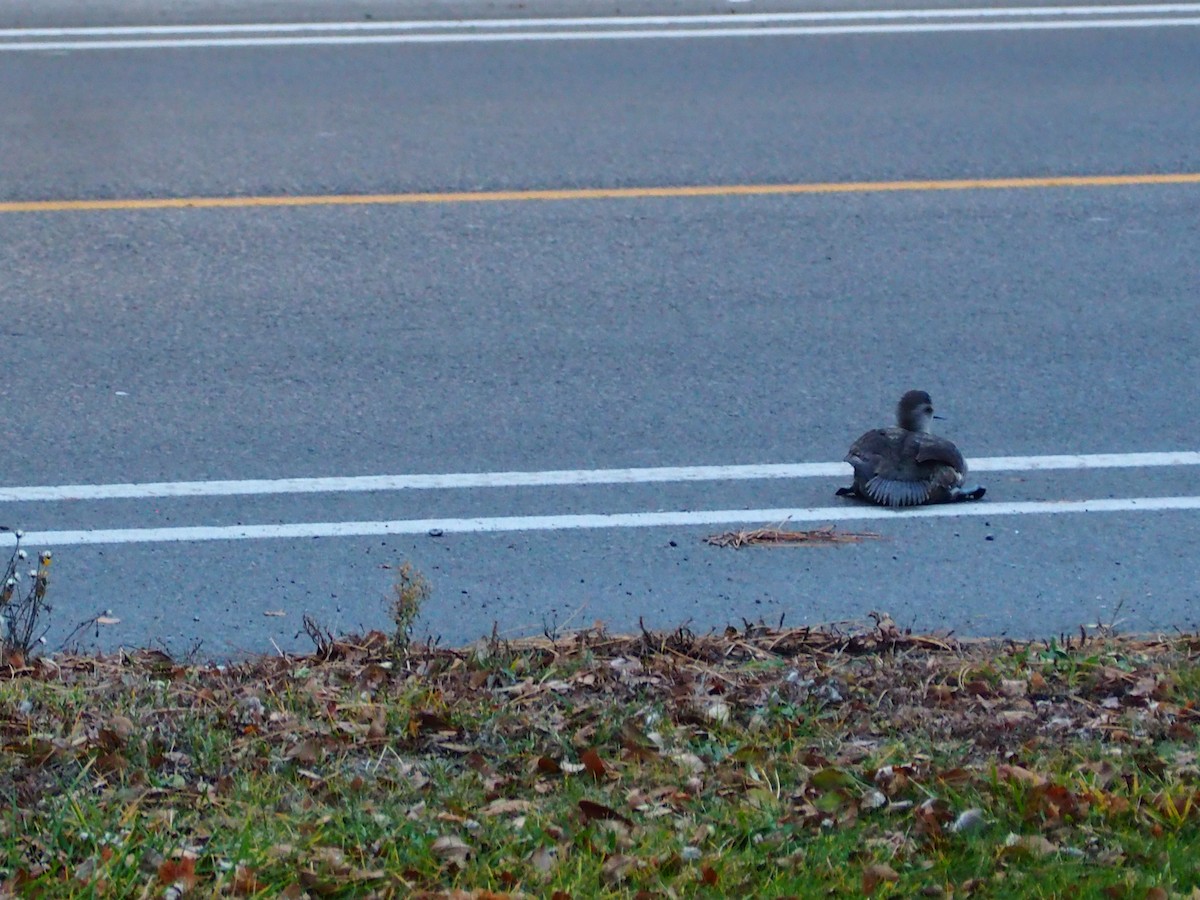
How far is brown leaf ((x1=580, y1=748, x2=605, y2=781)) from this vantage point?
4.10m

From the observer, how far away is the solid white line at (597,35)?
1243cm

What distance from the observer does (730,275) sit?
8.30 metres

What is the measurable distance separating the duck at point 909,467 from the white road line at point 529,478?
255 mm

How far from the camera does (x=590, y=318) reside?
7773 mm

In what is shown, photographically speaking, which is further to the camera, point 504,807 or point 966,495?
point 966,495

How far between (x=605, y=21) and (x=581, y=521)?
816 cm

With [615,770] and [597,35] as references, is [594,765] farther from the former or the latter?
[597,35]

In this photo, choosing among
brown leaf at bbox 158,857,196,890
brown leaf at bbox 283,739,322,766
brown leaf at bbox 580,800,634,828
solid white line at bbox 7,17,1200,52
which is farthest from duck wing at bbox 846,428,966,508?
solid white line at bbox 7,17,1200,52

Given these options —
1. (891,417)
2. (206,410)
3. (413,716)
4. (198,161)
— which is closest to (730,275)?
(891,417)

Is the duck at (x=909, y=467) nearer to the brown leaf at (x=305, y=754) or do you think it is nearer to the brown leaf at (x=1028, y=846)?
the brown leaf at (x=1028, y=846)

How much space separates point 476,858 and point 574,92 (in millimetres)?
8226

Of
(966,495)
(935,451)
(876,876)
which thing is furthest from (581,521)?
(876,876)

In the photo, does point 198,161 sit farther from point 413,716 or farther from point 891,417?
point 413,716

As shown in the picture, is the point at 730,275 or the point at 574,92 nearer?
the point at 730,275
